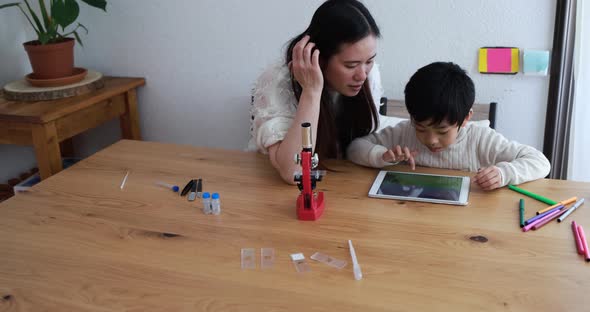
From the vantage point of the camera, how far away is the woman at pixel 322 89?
1.53 m

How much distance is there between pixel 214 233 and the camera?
1248 mm

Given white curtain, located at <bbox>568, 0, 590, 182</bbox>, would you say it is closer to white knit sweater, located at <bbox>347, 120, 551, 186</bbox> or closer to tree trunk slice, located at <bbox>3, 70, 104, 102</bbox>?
white knit sweater, located at <bbox>347, 120, 551, 186</bbox>

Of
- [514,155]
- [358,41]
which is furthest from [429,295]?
[358,41]

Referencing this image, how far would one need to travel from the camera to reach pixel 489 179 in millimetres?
1375

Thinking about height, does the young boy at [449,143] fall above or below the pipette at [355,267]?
above

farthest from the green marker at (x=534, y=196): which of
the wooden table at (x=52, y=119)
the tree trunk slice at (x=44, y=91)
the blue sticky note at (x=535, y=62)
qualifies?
the tree trunk slice at (x=44, y=91)

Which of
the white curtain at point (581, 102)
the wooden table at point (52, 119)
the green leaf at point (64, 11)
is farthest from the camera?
the green leaf at point (64, 11)

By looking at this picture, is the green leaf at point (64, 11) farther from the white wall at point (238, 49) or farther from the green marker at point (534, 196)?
the green marker at point (534, 196)

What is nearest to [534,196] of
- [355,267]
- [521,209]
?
[521,209]

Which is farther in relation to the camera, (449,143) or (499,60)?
(499,60)

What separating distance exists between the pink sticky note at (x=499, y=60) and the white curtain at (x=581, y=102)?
0.26 m

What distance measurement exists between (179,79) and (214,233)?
177 centimetres

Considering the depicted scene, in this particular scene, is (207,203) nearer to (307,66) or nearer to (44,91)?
(307,66)

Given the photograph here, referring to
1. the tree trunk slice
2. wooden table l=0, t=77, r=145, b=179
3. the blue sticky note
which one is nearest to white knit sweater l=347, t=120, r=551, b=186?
the blue sticky note
